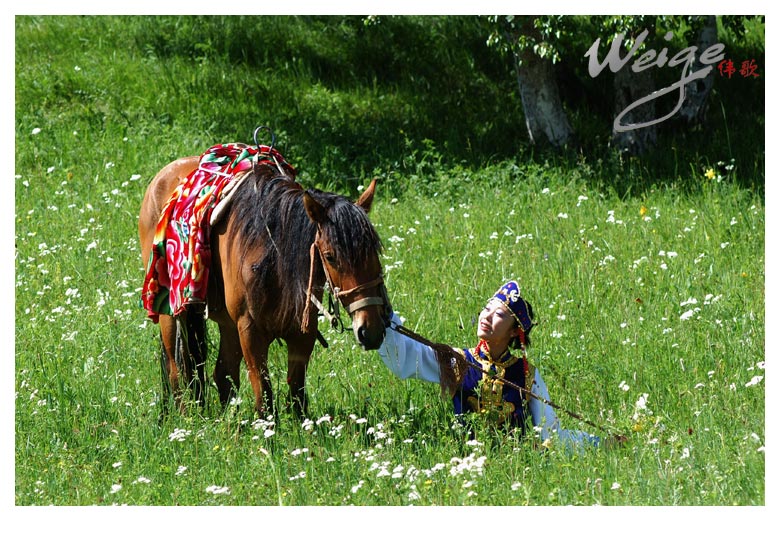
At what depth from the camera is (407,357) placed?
4742mm

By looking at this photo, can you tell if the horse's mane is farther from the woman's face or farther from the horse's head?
the woman's face

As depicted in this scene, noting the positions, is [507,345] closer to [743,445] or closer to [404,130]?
[743,445]

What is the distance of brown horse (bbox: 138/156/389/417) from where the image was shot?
4.26 meters

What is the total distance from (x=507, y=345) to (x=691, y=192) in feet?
16.7

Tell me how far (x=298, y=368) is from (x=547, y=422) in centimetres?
138

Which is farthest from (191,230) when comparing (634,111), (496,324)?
(634,111)

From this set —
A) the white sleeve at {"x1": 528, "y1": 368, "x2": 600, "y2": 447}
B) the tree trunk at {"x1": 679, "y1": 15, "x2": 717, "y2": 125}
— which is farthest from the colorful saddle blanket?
the tree trunk at {"x1": 679, "y1": 15, "x2": 717, "y2": 125}

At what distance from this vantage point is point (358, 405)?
5.33 metres

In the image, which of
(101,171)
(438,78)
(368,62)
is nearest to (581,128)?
(438,78)

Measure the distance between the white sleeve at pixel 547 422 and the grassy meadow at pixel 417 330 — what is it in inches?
6.2

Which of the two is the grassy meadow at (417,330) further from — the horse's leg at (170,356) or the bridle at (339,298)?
the bridle at (339,298)

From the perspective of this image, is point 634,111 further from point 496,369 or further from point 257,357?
point 257,357

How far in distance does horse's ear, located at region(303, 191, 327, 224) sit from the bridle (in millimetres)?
70

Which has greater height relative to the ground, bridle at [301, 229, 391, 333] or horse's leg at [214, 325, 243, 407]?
bridle at [301, 229, 391, 333]
